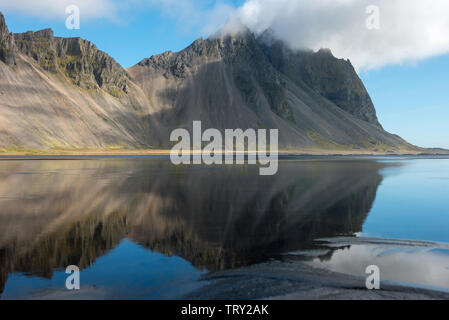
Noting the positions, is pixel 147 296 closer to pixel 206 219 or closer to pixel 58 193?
pixel 206 219

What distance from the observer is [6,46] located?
123 metres

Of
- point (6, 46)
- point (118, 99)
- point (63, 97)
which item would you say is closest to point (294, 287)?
point (63, 97)

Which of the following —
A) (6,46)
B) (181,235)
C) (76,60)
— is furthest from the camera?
(76,60)

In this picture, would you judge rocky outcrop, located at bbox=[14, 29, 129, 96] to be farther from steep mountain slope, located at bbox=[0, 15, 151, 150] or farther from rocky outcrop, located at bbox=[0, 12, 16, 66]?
rocky outcrop, located at bbox=[0, 12, 16, 66]

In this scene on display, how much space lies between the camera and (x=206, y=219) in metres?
17.8

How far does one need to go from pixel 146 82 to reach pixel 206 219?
568 feet

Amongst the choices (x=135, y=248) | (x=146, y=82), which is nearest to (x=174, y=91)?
(x=146, y=82)

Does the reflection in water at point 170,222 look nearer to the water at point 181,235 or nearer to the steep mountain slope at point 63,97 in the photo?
the water at point 181,235

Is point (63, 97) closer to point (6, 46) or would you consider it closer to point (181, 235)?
point (6, 46)

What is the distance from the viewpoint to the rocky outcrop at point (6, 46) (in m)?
121

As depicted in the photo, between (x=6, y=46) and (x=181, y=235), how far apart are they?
453ft

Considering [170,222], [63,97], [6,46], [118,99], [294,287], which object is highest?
[6,46]

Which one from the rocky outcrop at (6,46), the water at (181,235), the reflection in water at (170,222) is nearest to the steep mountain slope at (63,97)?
the rocky outcrop at (6,46)

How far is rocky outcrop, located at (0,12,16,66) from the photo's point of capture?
396 feet
